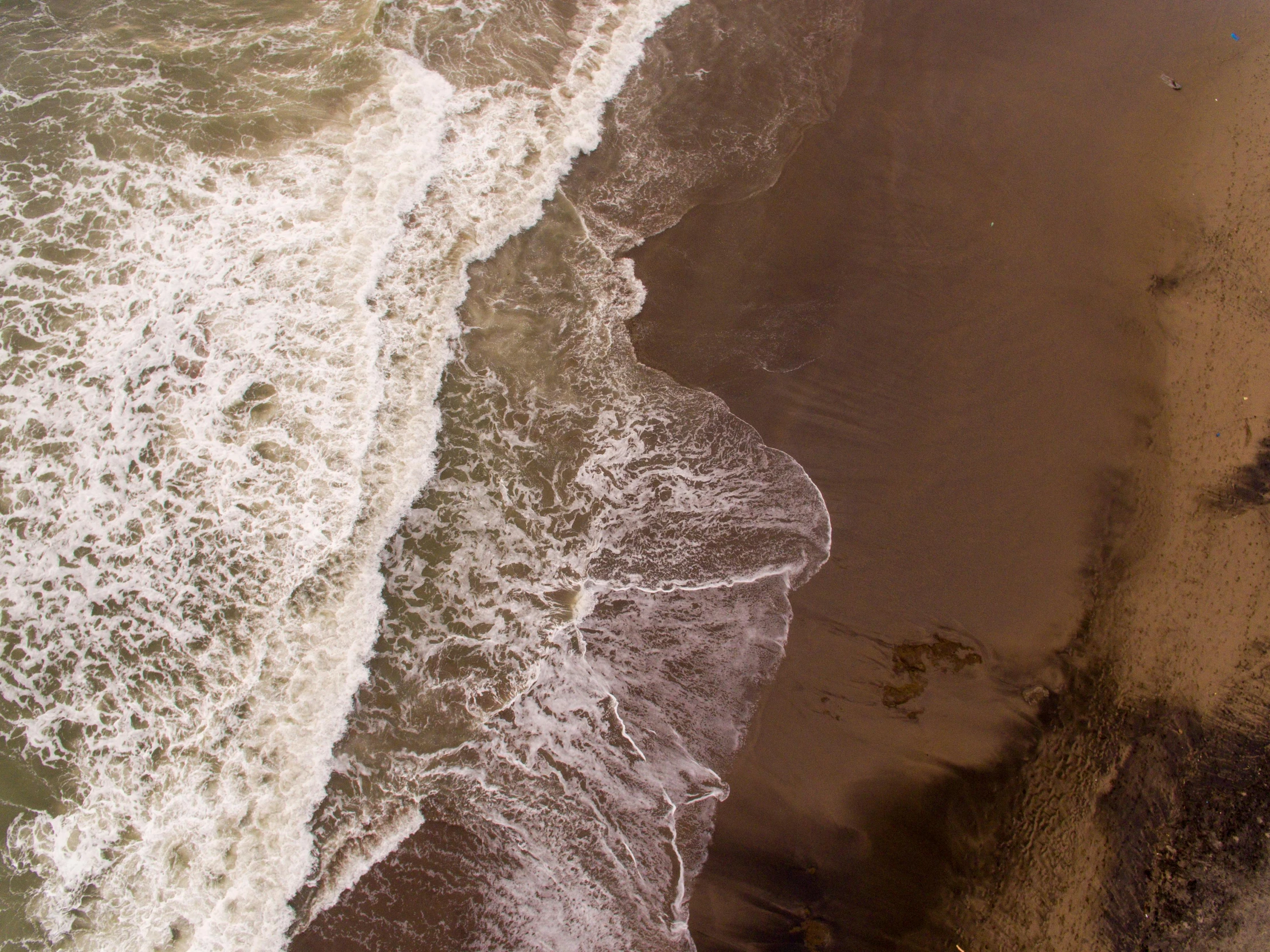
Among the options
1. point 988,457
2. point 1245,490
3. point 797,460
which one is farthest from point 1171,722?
point 797,460

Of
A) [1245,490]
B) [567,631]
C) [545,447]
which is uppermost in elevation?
[1245,490]

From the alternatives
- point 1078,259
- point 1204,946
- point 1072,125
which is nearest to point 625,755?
point 1204,946

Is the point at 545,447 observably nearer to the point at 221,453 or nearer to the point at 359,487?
the point at 359,487

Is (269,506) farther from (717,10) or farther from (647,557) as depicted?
(717,10)

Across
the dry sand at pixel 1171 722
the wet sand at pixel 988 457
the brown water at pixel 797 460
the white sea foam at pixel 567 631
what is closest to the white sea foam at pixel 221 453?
the white sea foam at pixel 567 631

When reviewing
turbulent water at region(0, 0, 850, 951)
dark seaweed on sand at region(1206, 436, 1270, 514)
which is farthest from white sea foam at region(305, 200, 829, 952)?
dark seaweed on sand at region(1206, 436, 1270, 514)

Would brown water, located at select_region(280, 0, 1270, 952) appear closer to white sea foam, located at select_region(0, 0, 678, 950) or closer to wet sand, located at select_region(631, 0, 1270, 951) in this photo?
wet sand, located at select_region(631, 0, 1270, 951)
